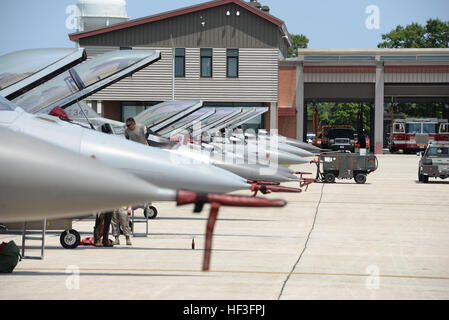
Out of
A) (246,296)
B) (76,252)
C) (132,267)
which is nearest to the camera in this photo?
(246,296)

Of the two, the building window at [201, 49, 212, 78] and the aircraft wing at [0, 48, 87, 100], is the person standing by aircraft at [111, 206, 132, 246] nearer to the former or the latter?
the aircraft wing at [0, 48, 87, 100]

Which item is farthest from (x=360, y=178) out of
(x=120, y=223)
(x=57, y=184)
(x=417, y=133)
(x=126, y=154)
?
(x=417, y=133)

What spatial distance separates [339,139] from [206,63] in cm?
1564

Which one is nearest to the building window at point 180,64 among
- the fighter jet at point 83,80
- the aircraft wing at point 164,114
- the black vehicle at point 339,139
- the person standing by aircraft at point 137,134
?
the black vehicle at point 339,139

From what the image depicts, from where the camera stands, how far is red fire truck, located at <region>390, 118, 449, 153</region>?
212 feet

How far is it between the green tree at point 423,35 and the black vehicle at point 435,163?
87.9 m

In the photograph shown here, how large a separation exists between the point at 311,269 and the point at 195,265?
1.77m

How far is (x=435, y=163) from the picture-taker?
107 ft

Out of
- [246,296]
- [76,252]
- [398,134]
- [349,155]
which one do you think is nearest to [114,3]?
[398,134]

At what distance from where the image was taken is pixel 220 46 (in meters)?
51.2

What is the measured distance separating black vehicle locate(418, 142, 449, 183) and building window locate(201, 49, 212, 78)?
2152 cm

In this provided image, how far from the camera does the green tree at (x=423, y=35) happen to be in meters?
117

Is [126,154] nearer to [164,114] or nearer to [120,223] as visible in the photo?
[120,223]
